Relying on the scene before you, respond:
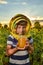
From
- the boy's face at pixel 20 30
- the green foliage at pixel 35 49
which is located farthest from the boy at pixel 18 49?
the green foliage at pixel 35 49

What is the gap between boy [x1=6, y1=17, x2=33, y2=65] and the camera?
2.55m

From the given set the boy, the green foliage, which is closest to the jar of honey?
the boy

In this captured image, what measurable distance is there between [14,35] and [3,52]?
79 cm

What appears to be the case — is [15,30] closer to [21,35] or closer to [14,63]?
[21,35]

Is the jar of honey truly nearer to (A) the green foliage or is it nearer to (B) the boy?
(B) the boy

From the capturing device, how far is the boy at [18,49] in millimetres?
2555

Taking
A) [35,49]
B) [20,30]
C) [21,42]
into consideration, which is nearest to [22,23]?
[20,30]

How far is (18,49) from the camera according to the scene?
2539 mm

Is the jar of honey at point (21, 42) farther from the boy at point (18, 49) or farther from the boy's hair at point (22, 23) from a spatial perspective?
the boy's hair at point (22, 23)

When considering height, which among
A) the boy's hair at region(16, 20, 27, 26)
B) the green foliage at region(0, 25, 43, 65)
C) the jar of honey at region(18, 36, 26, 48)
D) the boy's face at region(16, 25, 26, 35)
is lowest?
the green foliage at region(0, 25, 43, 65)

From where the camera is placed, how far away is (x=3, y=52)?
3.34 metres

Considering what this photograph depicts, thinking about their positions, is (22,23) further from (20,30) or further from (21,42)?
(21,42)

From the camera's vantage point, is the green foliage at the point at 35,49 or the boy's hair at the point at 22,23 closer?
the boy's hair at the point at 22,23

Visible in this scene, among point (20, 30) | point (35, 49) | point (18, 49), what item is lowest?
point (35, 49)
